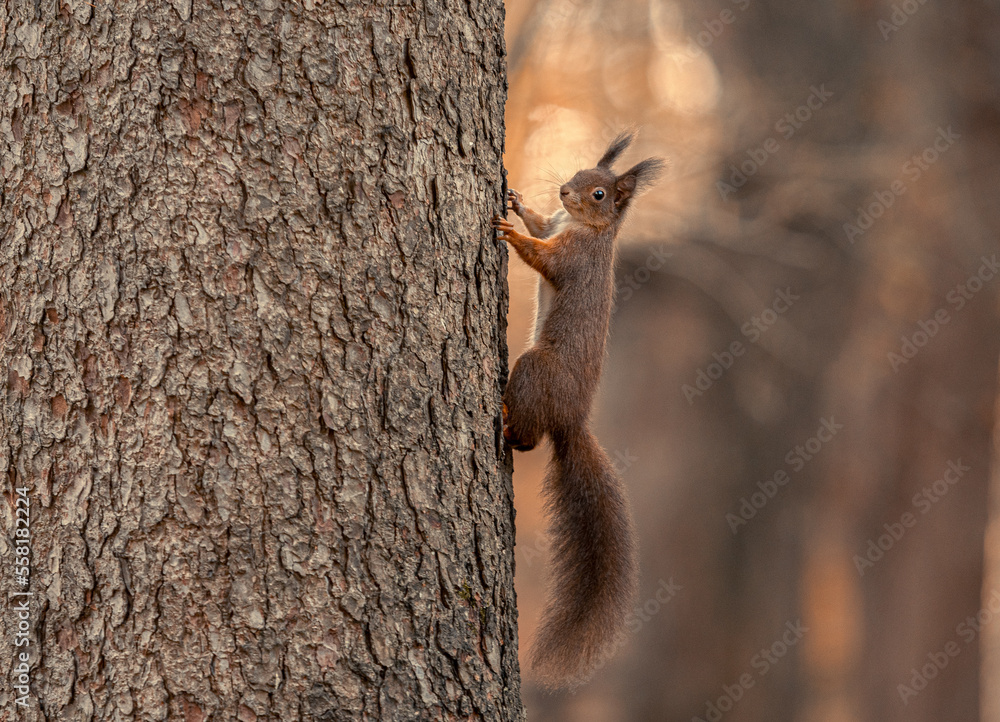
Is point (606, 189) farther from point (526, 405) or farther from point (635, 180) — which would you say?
point (526, 405)

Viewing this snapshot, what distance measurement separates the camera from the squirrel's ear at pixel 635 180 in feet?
11.0

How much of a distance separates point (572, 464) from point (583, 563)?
0.28 m

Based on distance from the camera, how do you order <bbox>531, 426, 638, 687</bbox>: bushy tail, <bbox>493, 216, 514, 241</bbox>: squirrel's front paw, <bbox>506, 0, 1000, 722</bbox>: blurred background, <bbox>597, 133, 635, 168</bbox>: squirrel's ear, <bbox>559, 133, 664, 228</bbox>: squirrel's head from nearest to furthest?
<bbox>493, 216, 514, 241</bbox>: squirrel's front paw, <bbox>531, 426, 638, 687</bbox>: bushy tail, <bbox>559, 133, 664, 228</bbox>: squirrel's head, <bbox>597, 133, 635, 168</bbox>: squirrel's ear, <bbox>506, 0, 1000, 722</bbox>: blurred background

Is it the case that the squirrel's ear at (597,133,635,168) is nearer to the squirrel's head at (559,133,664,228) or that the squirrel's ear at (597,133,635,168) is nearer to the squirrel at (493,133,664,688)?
the squirrel's head at (559,133,664,228)

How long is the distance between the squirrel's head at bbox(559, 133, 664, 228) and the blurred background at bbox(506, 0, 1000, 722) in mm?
3344

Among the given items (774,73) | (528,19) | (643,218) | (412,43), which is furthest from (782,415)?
(412,43)

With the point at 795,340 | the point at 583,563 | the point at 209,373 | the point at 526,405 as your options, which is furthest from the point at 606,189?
the point at 795,340

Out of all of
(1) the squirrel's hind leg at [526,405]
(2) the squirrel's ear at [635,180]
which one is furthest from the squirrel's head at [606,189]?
(1) the squirrel's hind leg at [526,405]

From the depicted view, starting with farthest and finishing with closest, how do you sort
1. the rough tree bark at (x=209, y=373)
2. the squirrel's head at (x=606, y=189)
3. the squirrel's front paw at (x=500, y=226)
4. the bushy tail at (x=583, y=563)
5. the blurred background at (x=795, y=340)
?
the blurred background at (x=795, y=340) → the squirrel's head at (x=606, y=189) → the bushy tail at (x=583, y=563) → the squirrel's front paw at (x=500, y=226) → the rough tree bark at (x=209, y=373)

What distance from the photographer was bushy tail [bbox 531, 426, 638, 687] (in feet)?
7.94

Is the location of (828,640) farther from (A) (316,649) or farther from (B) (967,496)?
(A) (316,649)

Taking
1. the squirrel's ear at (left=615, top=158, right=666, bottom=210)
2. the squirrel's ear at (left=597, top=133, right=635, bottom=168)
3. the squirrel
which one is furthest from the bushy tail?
the squirrel's ear at (left=597, top=133, right=635, bottom=168)

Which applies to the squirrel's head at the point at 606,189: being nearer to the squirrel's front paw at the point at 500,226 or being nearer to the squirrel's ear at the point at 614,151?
the squirrel's ear at the point at 614,151

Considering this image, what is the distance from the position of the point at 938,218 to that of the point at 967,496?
6.86 feet
